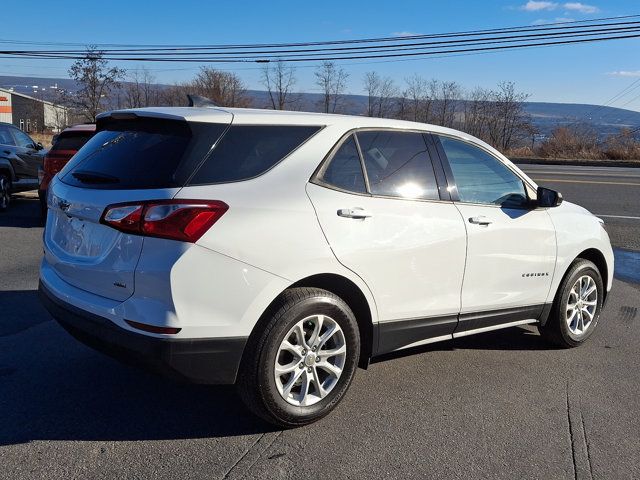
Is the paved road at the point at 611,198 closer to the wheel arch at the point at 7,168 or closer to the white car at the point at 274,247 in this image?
the white car at the point at 274,247

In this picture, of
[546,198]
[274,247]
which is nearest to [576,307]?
[546,198]

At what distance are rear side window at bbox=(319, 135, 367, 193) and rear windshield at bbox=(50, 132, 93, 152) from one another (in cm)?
745

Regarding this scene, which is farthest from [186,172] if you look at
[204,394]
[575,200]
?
[575,200]

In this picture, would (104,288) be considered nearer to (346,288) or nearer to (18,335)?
(346,288)

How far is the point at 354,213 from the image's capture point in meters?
3.74

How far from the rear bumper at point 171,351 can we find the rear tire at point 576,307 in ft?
9.83

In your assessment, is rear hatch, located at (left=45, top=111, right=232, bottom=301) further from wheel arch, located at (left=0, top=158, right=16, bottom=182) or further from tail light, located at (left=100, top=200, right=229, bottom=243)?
wheel arch, located at (left=0, top=158, right=16, bottom=182)

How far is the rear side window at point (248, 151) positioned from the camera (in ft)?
11.1

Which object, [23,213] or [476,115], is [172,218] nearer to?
[23,213]

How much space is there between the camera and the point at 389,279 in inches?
154

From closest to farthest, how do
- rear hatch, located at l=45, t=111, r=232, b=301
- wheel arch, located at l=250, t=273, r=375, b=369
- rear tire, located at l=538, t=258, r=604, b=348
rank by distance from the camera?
1. rear hatch, located at l=45, t=111, r=232, b=301
2. wheel arch, located at l=250, t=273, r=375, b=369
3. rear tire, located at l=538, t=258, r=604, b=348

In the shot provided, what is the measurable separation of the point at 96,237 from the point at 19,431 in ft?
3.81

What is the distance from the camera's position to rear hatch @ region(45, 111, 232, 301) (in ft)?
10.8

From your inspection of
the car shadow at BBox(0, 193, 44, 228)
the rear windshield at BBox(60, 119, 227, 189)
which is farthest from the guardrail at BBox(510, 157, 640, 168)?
the rear windshield at BBox(60, 119, 227, 189)
